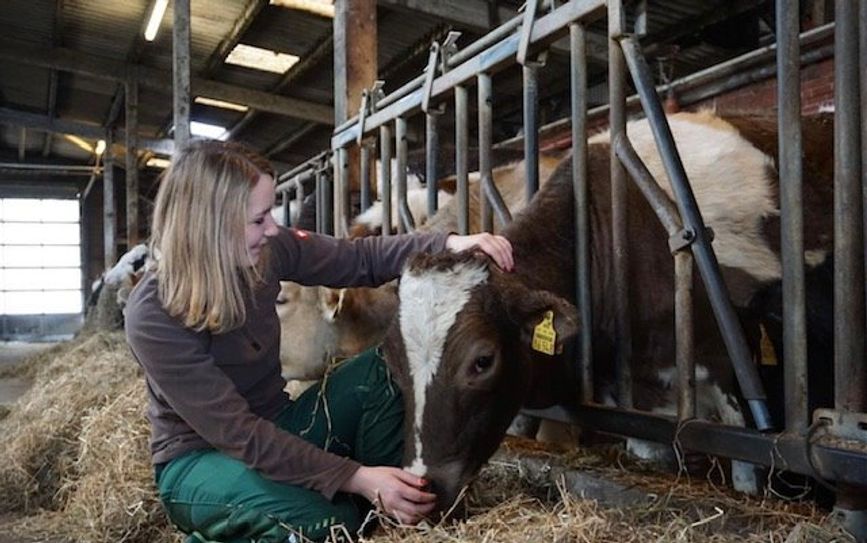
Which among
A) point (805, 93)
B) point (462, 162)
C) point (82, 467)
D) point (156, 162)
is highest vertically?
point (156, 162)

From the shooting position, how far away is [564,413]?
326cm

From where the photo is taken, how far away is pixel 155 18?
11.6m

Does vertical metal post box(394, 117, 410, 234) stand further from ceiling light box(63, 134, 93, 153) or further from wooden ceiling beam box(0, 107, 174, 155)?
ceiling light box(63, 134, 93, 153)

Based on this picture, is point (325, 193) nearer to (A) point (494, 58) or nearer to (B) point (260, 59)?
(A) point (494, 58)

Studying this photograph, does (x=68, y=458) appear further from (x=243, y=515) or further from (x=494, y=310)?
(x=494, y=310)

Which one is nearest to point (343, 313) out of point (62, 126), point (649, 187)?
point (649, 187)

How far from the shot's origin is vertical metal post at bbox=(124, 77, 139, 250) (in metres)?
12.0

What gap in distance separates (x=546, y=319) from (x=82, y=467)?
246cm

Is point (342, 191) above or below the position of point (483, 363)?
above

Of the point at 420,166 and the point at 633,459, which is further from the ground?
the point at 420,166

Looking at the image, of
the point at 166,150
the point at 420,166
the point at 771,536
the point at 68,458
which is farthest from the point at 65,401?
the point at 166,150

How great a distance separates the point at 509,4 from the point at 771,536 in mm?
8810

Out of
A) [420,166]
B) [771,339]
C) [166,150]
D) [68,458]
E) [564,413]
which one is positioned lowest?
[68,458]

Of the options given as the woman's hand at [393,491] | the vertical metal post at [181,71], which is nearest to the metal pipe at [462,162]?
the woman's hand at [393,491]
